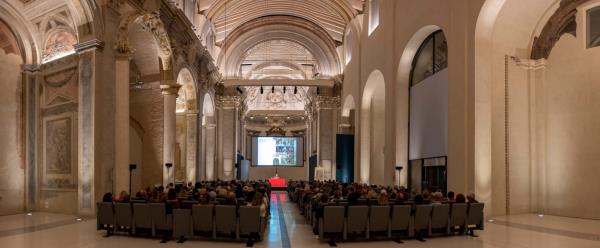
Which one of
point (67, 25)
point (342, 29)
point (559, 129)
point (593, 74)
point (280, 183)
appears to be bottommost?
point (280, 183)

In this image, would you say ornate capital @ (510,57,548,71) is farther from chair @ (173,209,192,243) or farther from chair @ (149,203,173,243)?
chair @ (149,203,173,243)

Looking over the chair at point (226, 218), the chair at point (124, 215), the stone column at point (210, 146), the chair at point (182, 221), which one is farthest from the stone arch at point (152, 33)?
the stone column at point (210, 146)

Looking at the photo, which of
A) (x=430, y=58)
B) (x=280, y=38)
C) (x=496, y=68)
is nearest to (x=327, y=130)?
(x=280, y=38)

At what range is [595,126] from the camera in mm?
13250

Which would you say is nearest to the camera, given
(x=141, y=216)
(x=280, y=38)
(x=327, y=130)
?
(x=141, y=216)

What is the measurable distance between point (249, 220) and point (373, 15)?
17110 millimetres

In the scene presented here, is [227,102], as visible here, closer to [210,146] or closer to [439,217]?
[210,146]

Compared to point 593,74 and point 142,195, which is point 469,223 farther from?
point 142,195

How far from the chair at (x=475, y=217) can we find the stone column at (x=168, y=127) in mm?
13240

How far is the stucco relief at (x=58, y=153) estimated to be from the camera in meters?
14.3

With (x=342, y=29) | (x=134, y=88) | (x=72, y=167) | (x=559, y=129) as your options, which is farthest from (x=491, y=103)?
(x=342, y=29)

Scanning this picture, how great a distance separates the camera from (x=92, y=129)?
43.4ft

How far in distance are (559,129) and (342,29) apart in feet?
68.3

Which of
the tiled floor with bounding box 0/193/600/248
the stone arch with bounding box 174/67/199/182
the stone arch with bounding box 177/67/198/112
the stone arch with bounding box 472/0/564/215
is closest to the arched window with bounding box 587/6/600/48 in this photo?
the stone arch with bounding box 472/0/564/215
